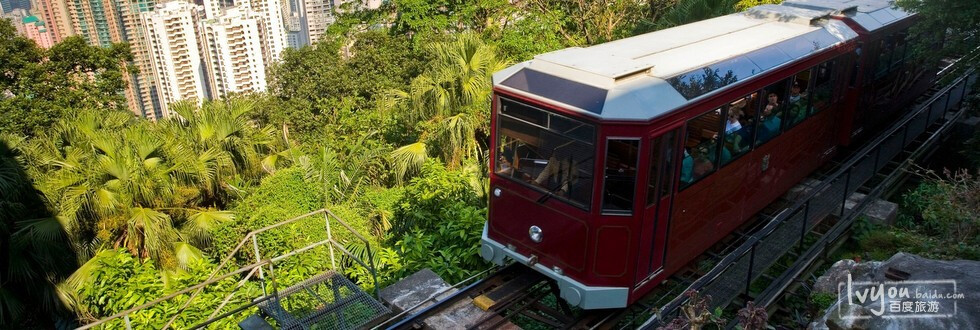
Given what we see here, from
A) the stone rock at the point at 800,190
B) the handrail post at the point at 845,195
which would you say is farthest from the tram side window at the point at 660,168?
the stone rock at the point at 800,190

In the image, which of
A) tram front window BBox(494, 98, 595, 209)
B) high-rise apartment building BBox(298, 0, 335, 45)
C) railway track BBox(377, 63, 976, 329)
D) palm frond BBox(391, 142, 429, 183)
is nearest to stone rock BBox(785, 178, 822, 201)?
railway track BBox(377, 63, 976, 329)

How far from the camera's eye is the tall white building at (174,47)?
8012 centimetres

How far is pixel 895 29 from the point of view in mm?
11336

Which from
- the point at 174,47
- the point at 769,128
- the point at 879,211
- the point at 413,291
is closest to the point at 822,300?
the point at 769,128

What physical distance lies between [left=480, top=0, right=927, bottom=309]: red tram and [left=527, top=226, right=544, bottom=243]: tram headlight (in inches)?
0.6

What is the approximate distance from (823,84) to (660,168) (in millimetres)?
4557

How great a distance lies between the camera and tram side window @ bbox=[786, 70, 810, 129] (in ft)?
28.3

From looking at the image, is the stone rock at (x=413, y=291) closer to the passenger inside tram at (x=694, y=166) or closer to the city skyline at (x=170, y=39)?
A: the passenger inside tram at (x=694, y=166)

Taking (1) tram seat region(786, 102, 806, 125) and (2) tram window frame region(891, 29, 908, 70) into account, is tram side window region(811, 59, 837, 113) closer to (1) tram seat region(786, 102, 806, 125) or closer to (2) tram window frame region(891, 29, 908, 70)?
(1) tram seat region(786, 102, 806, 125)

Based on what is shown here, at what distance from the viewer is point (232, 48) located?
78125 mm

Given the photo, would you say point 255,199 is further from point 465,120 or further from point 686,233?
point 686,233

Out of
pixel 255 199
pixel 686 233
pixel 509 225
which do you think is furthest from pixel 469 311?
pixel 255 199

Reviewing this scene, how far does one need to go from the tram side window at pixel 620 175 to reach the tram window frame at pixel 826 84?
429cm

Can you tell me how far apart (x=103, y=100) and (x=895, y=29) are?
807 inches
